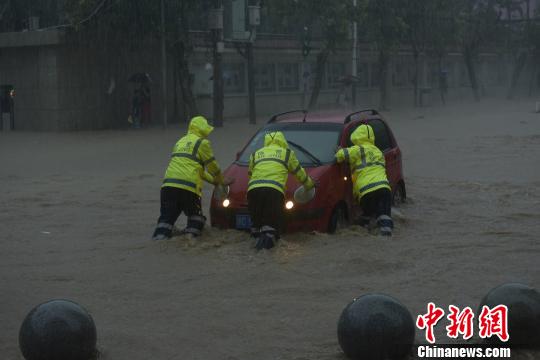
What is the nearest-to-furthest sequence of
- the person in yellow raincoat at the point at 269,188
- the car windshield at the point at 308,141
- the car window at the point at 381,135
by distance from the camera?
1. the person in yellow raincoat at the point at 269,188
2. the car windshield at the point at 308,141
3. the car window at the point at 381,135

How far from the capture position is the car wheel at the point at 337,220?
10.5 metres

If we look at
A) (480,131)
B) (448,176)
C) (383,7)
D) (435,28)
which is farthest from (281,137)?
(435,28)

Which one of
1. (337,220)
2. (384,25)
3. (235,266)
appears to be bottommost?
(235,266)

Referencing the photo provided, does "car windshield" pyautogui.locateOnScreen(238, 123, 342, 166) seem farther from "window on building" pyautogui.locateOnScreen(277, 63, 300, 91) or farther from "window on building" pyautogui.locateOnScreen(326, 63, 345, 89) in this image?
"window on building" pyautogui.locateOnScreen(326, 63, 345, 89)

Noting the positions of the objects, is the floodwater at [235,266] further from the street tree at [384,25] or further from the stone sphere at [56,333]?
the street tree at [384,25]

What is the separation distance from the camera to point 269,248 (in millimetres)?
9891

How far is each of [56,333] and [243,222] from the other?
4580mm

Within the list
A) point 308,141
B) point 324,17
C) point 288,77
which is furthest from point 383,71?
point 308,141

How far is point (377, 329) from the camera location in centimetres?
591

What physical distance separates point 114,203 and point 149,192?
127cm

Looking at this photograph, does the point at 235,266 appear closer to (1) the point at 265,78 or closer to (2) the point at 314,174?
(2) the point at 314,174

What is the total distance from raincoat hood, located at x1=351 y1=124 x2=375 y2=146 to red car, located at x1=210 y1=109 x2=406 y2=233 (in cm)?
21

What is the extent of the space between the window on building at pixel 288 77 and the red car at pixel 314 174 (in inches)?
1148

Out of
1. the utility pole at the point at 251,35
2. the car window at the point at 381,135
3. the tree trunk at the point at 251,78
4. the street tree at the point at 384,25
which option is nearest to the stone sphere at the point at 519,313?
the car window at the point at 381,135
